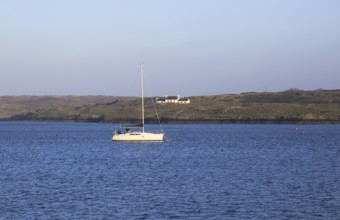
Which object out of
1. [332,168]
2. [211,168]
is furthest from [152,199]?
[332,168]

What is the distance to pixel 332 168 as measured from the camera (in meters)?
49.5

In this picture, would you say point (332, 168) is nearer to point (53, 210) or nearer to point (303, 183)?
point (303, 183)

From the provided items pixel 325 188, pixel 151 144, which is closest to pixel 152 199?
pixel 325 188

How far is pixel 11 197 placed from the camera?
34062mm

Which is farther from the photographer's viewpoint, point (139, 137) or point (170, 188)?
point (139, 137)

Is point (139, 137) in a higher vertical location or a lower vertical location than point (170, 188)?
higher

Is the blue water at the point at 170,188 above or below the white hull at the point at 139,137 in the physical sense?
below

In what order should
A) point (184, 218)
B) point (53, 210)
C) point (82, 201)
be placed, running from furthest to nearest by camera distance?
point (82, 201) → point (53, 210) → point (184, 218)

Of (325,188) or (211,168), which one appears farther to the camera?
(211,168)

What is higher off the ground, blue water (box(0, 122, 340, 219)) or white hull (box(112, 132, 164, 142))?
white hull (box(112, 132, 164, 142))

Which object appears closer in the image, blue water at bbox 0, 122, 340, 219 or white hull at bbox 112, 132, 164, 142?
blue water at bbox 0, 122, 340, 219

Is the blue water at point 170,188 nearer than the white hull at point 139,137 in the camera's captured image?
Yes

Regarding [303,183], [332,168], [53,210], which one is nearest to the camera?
[53,210]

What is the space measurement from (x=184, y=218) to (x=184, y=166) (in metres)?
23.8
